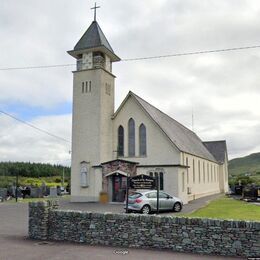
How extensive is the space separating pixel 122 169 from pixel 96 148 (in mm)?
3867

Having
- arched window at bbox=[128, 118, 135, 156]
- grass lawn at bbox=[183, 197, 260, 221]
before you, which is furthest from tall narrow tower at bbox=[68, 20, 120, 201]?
grass lawn at bbox=[183, 197, 260, 221]

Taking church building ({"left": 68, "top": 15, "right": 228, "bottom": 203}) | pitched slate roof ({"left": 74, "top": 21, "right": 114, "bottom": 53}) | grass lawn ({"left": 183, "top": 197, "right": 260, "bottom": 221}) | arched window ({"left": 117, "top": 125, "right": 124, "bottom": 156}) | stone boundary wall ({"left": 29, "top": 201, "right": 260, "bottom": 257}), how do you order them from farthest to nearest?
pitched slate roof ({"left": 74, "top": 21, "right": 114, "bottom": 53}) → arched window ({"left": 117, "top": 125, "right": 124, "bottom": 156}) → church building ({"left": 68, "top": 15, "right": 228, "bottom": 203}) → grass lawn ({"left": 183, "top": 197, "right": 260, "bottom": 221}) → stone boundary wall ({"left": 29, "top": 201, "right": 260, "bottom": 257})

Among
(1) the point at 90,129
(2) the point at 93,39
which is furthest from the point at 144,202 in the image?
(2) the point at 93,39

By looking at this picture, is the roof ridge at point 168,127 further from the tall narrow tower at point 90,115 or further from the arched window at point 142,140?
the tall narrow tower at point 90,115

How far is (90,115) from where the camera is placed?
35.4 meters

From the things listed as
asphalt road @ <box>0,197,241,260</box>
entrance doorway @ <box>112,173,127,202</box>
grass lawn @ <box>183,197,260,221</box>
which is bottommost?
asphalt road @ <box>0,197,241,260</box>

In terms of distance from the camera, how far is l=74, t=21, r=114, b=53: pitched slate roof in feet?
120

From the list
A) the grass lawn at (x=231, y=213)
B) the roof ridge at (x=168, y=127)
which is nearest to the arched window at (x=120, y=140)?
the roof ridge at (x=168, y=127)

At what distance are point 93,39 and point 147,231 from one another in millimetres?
28545

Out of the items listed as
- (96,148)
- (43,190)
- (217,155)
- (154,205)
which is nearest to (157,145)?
(96,148)

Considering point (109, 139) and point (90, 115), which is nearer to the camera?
point (90, 115)

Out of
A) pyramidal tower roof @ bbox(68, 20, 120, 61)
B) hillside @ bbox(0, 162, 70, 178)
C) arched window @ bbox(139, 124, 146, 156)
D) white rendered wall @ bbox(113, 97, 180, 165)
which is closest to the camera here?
white rendered wall @ bbox(113, 97, 180, 165)

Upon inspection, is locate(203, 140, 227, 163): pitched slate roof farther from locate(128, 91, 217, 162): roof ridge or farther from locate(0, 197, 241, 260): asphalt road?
locate(0, 197, 241, 260): asphalt road

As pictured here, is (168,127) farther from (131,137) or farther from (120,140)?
(120,140)
